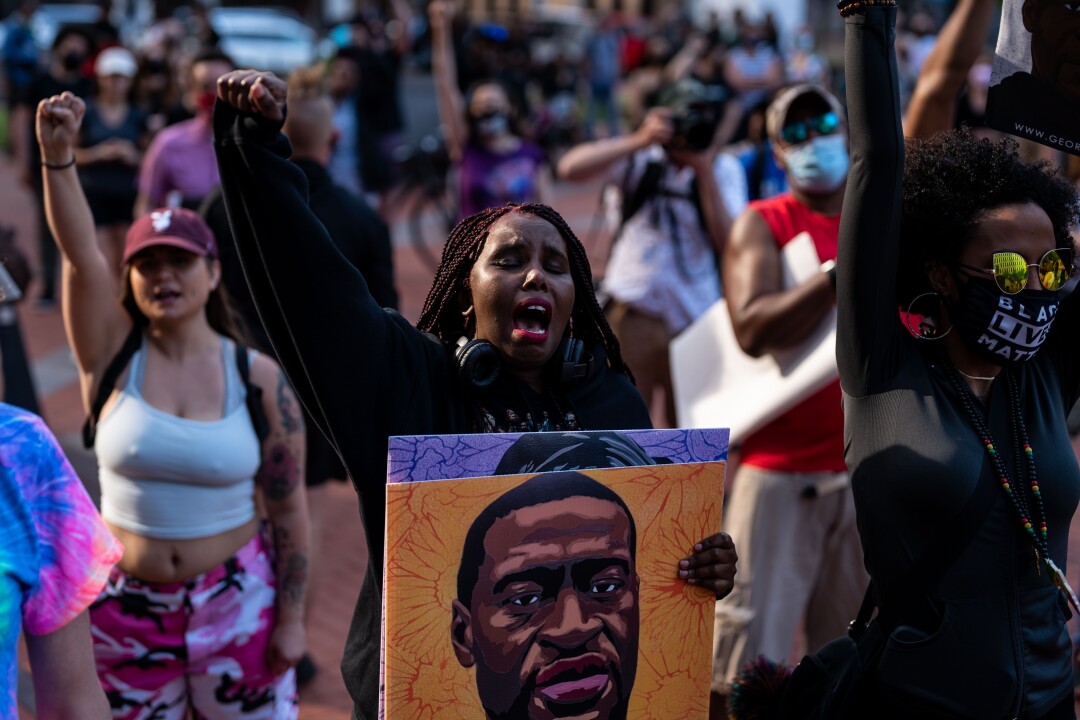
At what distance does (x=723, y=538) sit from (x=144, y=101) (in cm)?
993

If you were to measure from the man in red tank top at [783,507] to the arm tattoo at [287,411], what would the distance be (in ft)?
4.39

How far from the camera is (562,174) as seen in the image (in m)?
6.07

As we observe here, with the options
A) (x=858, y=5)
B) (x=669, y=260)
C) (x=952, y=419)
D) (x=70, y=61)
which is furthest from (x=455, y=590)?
(x=70, y=61)

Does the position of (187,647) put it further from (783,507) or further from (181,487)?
(783,507)

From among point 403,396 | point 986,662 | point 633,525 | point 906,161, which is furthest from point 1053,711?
point 403,396

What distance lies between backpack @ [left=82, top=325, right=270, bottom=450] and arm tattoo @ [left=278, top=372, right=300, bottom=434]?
1.9 inches

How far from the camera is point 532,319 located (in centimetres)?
238

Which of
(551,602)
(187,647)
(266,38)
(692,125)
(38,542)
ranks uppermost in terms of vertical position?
(266,38)

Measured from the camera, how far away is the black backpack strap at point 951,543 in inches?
93.5

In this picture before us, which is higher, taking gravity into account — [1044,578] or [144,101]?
[144,101]

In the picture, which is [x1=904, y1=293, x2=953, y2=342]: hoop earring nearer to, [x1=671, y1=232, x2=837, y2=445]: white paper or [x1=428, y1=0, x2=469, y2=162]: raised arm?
[x1=671, y1=232, x2=837, y2=445]: white paper

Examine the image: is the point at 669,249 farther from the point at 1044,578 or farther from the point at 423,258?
the point at 423,258

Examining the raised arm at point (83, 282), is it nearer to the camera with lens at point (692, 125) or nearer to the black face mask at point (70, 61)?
the camera with lens at point (692, 125)

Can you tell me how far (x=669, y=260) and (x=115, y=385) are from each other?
261 centimetres
